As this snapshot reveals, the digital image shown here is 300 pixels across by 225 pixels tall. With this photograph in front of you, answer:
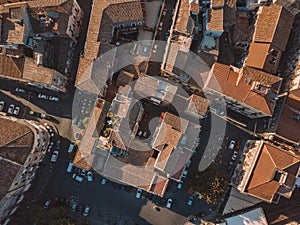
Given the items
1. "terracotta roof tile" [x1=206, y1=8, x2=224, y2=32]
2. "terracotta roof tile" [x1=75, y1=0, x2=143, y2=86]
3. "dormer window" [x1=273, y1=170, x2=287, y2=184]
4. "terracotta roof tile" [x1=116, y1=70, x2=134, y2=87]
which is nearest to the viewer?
"dormer window" [x1=273, y1=170, x2=287, y2=184]

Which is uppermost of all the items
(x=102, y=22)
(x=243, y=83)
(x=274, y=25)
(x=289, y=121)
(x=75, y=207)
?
(x=274, y=25)

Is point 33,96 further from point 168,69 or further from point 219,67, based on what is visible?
point 219,67

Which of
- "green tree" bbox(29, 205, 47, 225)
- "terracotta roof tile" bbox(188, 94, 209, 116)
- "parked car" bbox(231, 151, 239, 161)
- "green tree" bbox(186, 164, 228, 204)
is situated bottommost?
"green tree" bbox(29, 205, 47, 225)

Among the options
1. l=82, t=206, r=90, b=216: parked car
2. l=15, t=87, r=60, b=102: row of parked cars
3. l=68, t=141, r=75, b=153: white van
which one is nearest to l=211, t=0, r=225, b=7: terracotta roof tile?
l=15, t=87, r=60, b=102: row of parked cars

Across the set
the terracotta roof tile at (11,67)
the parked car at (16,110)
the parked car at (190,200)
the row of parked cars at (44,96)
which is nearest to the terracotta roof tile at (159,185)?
the parked car at (190,200)

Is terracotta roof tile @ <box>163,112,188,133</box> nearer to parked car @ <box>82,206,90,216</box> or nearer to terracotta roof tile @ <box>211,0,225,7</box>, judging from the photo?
terracotta roof tile @ <box>211,0,225,7</box>

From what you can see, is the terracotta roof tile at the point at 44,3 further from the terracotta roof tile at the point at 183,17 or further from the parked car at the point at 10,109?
the terracotta roof tile at the point at 183,17

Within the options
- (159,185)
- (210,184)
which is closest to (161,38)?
(159,185)

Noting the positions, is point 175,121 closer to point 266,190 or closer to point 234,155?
point 234,155

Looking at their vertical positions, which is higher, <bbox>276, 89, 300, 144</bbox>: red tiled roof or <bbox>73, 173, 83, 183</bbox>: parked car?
<bbox>276, 89, 300, 144</bbox>: red tiled roof

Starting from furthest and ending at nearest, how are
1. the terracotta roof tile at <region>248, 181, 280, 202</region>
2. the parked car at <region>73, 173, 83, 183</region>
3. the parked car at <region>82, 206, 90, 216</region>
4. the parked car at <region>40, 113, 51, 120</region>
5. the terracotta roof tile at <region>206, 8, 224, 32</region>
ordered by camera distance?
the parked car at <region>40, 113, 51, 120</region>
the parked car at <region>73, 173, 83, 183</region>
the parked car at <region>82, 206, 90, 216</region>
the terracotta roof tile at <region>206, 8, 224, 32</region>
the terracotta roof tile at <region>248, 181, 280, 202</region>

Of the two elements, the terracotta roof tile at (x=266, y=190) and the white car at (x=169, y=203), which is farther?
the white car at (x=169, y=203)
